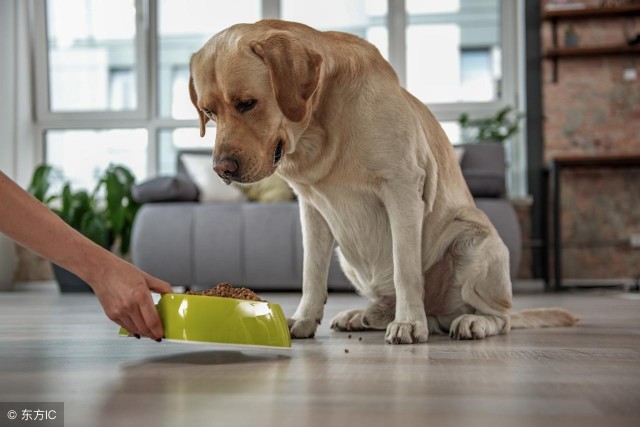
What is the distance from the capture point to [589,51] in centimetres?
585

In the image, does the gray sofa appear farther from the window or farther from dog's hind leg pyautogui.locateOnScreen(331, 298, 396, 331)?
dog's hind leg pyautogui.locateOnScreen(331, 298, 396, 331)

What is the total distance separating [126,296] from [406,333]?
0.72 meters

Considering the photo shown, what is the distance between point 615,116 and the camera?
593 centimetres

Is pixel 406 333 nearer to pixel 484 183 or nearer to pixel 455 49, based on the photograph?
pixel 484 183

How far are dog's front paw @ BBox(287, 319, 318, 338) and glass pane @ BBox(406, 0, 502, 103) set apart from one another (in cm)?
471

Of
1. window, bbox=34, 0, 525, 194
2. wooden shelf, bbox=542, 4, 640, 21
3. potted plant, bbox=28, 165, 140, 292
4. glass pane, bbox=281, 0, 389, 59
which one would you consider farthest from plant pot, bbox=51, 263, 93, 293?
wooden shelf, bbox=542, 4, 640, 21

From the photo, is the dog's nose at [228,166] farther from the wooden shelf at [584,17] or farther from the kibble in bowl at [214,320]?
the wooden shelf at [584,17]

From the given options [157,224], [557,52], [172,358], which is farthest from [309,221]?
[557,52]

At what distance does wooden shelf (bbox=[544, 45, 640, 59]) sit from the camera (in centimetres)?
580

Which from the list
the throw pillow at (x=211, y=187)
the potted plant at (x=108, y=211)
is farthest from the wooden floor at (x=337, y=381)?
the throw pillow at (x=211, y=187)

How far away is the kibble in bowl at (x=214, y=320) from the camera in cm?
140

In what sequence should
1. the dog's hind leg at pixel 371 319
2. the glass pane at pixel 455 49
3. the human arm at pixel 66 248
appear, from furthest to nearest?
the glass pane at pixel 455 49 → the dog's hind leg at pixel 371 319 → the human arm at pixel 66 248

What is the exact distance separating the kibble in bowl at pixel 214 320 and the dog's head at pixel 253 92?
32 cm

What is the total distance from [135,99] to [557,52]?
3653mm
